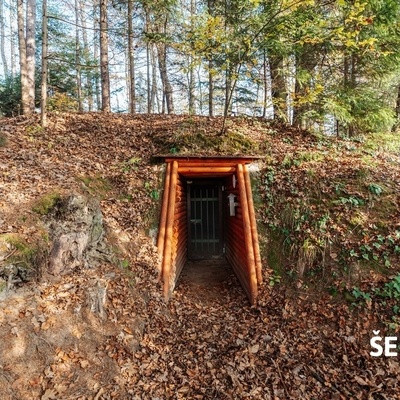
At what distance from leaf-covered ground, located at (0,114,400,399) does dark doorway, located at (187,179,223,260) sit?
2.61 meters

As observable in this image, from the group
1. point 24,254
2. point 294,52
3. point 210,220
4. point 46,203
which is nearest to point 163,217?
point 46,203

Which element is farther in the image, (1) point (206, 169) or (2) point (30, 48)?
(2) point (30, 48)

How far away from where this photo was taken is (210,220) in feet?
33.2

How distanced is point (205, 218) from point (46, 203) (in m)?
6.18

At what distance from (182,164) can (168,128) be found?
6.08 feet

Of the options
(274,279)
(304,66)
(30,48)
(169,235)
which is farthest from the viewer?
(30,48)

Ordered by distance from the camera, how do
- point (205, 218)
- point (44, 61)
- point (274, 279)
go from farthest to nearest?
point (205, 218) < point (44, 61) < point (274, 279)

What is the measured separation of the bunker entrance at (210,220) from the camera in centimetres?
581

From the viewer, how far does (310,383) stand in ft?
12.6

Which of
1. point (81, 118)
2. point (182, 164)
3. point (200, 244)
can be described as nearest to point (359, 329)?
point (182, 164)

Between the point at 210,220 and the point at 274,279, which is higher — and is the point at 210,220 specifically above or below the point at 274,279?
above

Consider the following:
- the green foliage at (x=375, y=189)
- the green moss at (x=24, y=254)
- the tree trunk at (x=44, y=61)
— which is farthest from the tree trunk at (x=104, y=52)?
the green foliage at (x=375, y=189)

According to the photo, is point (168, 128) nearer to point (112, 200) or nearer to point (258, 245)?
point (112, 200)

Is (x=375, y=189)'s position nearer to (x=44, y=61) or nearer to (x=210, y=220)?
(x=210, y=220)
